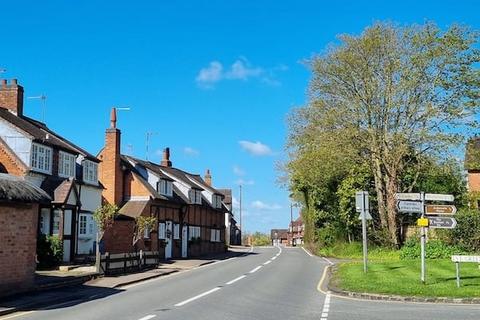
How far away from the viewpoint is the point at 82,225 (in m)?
34.4

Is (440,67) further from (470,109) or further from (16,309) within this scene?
(16,309)

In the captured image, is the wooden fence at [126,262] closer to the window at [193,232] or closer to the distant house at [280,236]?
the window at [193,232]

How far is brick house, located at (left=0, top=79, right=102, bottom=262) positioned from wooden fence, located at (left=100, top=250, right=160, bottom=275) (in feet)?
13.1

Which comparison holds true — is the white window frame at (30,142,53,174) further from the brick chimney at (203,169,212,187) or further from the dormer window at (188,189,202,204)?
the brick chimney at (203,169,212,187)

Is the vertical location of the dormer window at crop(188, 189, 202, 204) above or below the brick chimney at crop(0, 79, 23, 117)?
below

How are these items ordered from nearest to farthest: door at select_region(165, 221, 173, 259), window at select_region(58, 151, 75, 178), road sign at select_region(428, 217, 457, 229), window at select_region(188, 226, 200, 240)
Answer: road sign at select_region(428, 217, 457, 229) < window at select_region(58, 151, 75, 178) < door at select_region(165, 221, 173, 259) < window at select_region(188, 226, 200, 240)

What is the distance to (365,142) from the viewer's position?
4216cm

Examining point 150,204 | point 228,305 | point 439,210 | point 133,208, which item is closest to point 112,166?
point 133,208

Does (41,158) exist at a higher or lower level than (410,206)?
higher

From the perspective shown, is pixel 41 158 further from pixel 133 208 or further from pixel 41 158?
pixel 133 208

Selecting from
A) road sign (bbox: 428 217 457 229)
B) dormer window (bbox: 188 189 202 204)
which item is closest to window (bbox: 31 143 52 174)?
road sign (bbox: 428 217 457 229)

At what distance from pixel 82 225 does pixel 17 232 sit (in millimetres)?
16867

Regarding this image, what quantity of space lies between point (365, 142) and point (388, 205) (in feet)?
16.1

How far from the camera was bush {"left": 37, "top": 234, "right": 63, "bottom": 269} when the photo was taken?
27578 mm
